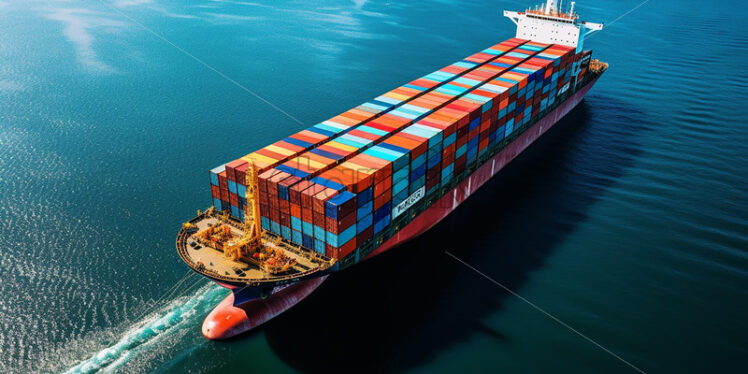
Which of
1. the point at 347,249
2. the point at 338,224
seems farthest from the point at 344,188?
the point at 347,249

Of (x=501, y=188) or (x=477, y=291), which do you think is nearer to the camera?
(x=477, y=291)

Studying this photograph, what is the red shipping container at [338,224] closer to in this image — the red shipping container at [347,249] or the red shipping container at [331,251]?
the red shipping container at [331,251]

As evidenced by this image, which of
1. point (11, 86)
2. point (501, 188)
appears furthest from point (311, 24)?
point (501, 188)

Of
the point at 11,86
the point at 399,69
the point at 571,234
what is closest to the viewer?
the point at 571,234

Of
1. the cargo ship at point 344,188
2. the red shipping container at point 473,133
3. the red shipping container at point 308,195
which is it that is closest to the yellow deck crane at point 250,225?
the cargo ship at point 344,188

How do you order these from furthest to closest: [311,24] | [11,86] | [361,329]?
[311,24] < [11,86] < [361,329]

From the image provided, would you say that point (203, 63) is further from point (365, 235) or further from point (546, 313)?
point (546, 313)

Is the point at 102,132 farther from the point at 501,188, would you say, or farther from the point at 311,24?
the point at 311,24
